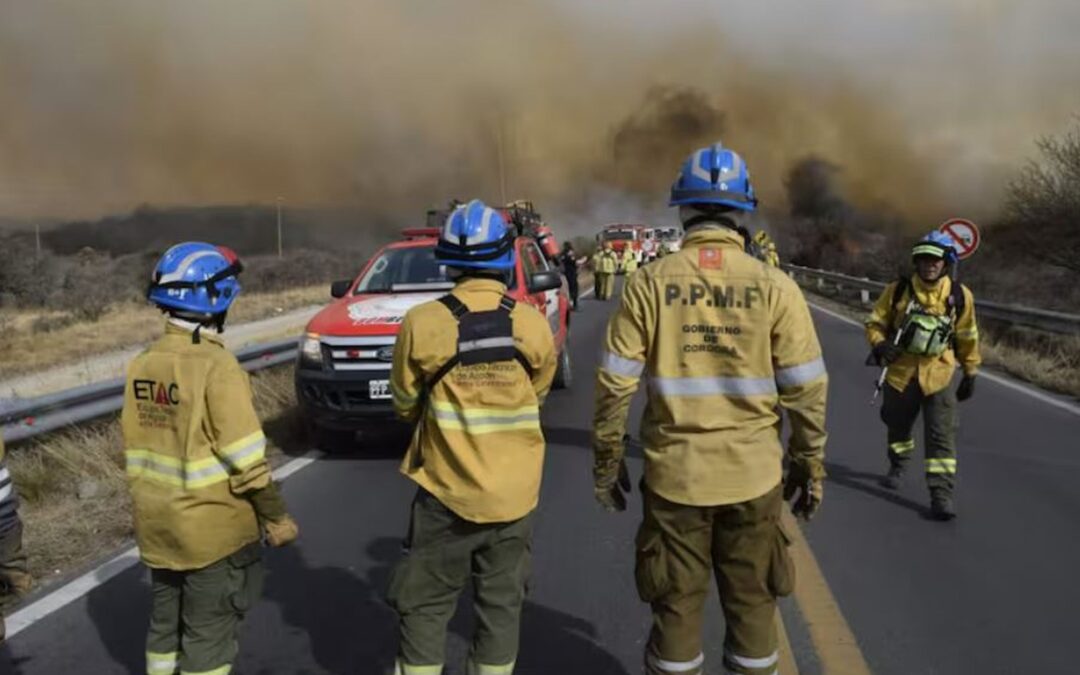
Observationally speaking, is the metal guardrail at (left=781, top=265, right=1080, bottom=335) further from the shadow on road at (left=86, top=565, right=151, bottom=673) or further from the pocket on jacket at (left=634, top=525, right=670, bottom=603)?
the shadow on road at (left=86, top=565, right=151, bottom=673)

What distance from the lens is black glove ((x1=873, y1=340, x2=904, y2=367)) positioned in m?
5.48

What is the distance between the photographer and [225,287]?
2.87 metres

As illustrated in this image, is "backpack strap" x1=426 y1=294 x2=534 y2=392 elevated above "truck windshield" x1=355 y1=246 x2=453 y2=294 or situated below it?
above

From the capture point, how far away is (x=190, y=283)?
2773 millimetres

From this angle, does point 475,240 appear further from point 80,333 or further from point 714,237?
point 80,333

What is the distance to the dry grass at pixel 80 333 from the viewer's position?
51.8 ft

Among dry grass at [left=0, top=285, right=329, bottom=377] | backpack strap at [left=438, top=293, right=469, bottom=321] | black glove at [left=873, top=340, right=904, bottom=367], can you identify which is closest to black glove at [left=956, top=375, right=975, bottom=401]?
black glove at [left=873, top=340, right=904, bottom=367]

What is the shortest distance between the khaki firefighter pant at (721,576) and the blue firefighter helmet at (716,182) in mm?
870

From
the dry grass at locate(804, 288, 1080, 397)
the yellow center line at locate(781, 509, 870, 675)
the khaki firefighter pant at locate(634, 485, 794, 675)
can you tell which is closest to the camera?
the khaki firefighter pant at locate(634, 485, 794, 675)

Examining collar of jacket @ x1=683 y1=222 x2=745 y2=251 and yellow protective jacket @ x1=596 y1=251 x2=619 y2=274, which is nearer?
collar of jacket @ x1=683 y1=222 x2=745 y2=251

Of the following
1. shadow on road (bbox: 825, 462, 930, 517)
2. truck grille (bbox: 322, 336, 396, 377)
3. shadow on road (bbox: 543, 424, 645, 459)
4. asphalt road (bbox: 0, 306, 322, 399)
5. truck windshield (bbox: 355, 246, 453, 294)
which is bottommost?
asphalt road (bbox: 0, 306, 322, 399)

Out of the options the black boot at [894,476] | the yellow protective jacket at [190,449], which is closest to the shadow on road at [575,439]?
the black boot at [894,476]

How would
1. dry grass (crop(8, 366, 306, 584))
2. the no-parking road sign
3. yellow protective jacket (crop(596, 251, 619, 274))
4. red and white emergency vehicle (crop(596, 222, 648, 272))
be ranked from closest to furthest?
dry grass (crop(8, 366, 306, 584)), the no-parking road sign, yellow protective jacket (crop(596, 251, 619, 274)), red and white emergency vehicle (crop(596, 222, 648, 272))

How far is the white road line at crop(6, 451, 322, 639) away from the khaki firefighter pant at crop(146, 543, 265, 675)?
1.29 m
